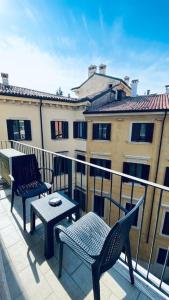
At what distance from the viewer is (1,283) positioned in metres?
1.40

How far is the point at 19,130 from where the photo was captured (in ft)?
28.3

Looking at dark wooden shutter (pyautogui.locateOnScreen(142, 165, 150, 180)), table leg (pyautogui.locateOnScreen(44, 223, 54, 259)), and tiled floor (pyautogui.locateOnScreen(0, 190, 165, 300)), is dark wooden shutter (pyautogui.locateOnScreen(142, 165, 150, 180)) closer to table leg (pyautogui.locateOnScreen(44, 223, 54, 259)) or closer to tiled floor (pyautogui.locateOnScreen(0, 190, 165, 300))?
tiled floor (pyautogui.locateOnScreen(0, 190, 165, 300))

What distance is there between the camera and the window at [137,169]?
801 centimetres

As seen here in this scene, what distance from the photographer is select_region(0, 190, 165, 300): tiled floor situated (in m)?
1.34

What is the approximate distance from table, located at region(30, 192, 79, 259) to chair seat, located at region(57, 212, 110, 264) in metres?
0.28

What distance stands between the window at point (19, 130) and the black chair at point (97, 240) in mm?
8126

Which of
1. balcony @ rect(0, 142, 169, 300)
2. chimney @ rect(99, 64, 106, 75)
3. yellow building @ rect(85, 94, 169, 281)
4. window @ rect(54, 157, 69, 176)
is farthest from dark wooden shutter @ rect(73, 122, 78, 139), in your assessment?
balcony @ rect(0, 142, 169, 300)

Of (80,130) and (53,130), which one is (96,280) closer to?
(53,130)

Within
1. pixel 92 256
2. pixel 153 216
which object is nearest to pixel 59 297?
pixel 92 256

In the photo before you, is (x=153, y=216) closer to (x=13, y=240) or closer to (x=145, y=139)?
(x=145, y=139)

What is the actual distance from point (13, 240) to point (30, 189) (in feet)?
2.50

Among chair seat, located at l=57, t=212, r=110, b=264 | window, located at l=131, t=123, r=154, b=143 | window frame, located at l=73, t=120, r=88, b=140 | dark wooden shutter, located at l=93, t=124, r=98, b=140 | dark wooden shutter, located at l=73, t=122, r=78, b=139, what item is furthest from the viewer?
dark wooden shutter, located at l=73, t=122, r=78, b=139

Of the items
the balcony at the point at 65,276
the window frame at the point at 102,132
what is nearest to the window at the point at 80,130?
the window frame at the point at 102,132

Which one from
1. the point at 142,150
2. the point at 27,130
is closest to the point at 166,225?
the point at 142,150
